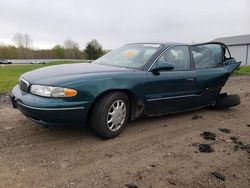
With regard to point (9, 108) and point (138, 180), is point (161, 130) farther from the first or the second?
point (9, 108)

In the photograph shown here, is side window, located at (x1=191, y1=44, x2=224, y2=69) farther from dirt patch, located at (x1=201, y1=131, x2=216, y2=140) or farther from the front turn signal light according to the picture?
the front turn signal light

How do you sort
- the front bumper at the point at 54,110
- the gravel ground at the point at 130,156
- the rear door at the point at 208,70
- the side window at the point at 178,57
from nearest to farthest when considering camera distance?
the gravel ground at the point at 130,156, the front bumper at the point at 54,110, the side window at the point at 178,57, the rear door at the point at 208,70

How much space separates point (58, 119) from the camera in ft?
12.1

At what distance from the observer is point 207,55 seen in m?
5.89

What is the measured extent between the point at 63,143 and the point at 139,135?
47.0 inches

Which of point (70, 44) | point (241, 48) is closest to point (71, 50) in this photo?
point (70, 44)

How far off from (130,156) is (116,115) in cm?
75

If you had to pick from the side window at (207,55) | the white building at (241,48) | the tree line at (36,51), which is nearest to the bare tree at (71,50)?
the tree line at (36,51)

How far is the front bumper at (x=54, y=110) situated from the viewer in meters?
3.63

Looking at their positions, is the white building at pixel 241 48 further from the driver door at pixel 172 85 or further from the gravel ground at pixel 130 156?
the gravel ground at pixel 130 156

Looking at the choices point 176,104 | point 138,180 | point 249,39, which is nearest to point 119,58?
point 176,104

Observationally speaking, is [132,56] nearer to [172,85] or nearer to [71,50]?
[172,85]

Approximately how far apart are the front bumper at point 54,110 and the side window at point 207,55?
2.69 meters

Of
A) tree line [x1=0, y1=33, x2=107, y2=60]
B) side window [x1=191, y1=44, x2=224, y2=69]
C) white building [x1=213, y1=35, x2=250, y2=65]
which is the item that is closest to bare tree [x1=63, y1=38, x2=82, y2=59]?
tree line [x1=0, y1=33, x2=107, y2=60]
